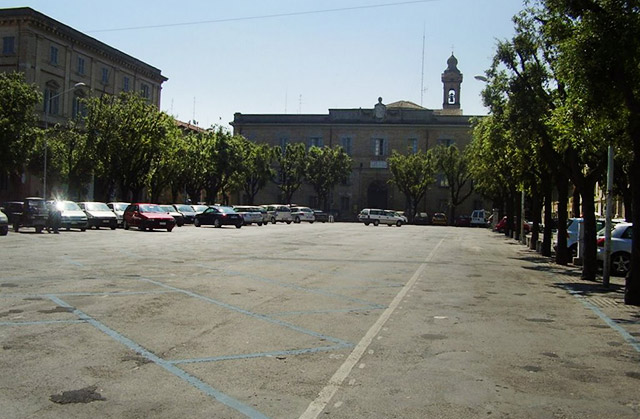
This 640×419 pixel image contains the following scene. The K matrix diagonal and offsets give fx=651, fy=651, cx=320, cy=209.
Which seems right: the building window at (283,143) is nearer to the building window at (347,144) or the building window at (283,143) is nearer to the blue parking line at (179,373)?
the building window at (347,144)

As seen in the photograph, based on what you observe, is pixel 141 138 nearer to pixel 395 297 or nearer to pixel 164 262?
pixel 164 262

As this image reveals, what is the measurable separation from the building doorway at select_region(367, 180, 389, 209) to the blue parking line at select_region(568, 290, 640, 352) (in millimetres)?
68572

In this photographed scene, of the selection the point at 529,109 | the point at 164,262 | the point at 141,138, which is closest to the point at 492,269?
the point at 529,109

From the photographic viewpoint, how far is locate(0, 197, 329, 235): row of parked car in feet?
102

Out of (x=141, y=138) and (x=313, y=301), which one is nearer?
(x=313, y=301)

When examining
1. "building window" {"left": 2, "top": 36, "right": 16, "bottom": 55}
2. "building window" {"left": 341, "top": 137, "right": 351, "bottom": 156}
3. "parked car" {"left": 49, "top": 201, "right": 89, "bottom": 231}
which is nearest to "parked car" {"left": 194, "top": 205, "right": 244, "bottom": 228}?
"parked car" {"left": 49, "top": 201, "right": 89, "bottom": 231}

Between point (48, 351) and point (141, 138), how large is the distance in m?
40.3

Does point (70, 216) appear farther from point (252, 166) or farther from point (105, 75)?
point (105, 75)

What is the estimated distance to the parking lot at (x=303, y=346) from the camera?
17.5 feet

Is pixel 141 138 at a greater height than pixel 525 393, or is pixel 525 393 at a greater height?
pixel 141 138

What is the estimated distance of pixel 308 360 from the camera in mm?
6812

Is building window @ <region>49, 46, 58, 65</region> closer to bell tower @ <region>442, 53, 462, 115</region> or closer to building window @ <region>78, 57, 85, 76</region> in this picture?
building window @ <region>78, 57, 85, 76</region>

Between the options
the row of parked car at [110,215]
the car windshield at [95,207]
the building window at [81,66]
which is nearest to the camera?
the row of parked car at [110,215]

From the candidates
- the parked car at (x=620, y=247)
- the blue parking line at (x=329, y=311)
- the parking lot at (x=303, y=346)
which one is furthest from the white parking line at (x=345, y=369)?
the parked car at (x=620, y=247)
